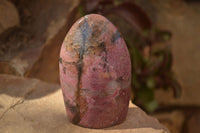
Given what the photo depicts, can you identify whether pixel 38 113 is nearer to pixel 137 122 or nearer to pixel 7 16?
pixel 137 122

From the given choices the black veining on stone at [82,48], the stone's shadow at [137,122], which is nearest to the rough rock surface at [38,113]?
the stone's shadow at [137,122]

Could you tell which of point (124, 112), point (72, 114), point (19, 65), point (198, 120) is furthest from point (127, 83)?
point (198, 120)

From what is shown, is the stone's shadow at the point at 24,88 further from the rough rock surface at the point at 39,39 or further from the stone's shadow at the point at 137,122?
the stone's shadow at the point at 137,122

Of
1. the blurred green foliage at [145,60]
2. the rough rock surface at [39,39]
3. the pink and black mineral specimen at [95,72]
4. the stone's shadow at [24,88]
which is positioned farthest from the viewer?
the blurred green foliage at [145,60]

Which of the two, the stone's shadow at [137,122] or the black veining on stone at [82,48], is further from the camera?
the stone's shadow at [137,122]

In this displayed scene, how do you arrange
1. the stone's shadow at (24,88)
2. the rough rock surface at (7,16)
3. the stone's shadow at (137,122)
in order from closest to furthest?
the stone's shadow at (137,122) < the stone's shadow at (24,88) < the rough rock surface at (7,16)

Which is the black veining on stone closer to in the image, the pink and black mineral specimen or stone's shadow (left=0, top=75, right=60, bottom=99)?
the pink and black mineral specimen

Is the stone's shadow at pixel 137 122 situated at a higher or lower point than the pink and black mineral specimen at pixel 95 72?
lower
